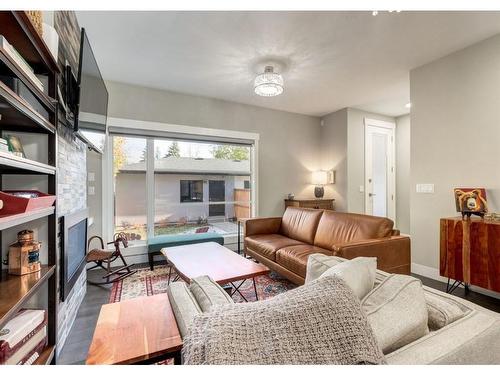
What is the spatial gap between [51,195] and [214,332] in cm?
141

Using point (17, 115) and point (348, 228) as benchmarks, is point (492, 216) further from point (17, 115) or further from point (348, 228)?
point (17, 115)

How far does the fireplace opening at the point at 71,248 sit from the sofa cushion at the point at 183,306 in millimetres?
1074

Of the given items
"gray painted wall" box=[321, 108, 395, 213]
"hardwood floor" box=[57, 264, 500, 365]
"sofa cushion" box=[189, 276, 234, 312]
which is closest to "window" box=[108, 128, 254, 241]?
"hardwood floor" box=[57, 264, 500, 365]

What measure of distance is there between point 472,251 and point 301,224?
166 cm

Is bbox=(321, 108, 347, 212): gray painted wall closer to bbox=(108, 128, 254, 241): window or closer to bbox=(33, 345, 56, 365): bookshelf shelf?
bbox=(108, 128, 254, 241): window

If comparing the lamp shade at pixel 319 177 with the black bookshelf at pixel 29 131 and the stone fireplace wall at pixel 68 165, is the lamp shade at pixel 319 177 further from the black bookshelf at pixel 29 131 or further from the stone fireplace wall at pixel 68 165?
the black bookshelf at pixel 29 131

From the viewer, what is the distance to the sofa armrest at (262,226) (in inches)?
133

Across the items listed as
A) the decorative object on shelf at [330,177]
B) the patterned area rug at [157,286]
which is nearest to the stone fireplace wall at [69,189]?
the patterned area rug at [157,286]

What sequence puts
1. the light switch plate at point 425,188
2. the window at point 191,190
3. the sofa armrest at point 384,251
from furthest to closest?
the window at point 191,190 → the light switch plate at point 425,188 → the sofa armrest at point 384,251

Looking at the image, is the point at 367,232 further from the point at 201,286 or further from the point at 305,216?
the point at 201,286

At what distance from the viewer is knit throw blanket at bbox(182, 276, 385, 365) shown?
1.74 feet

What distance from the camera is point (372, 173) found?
4.68 m
